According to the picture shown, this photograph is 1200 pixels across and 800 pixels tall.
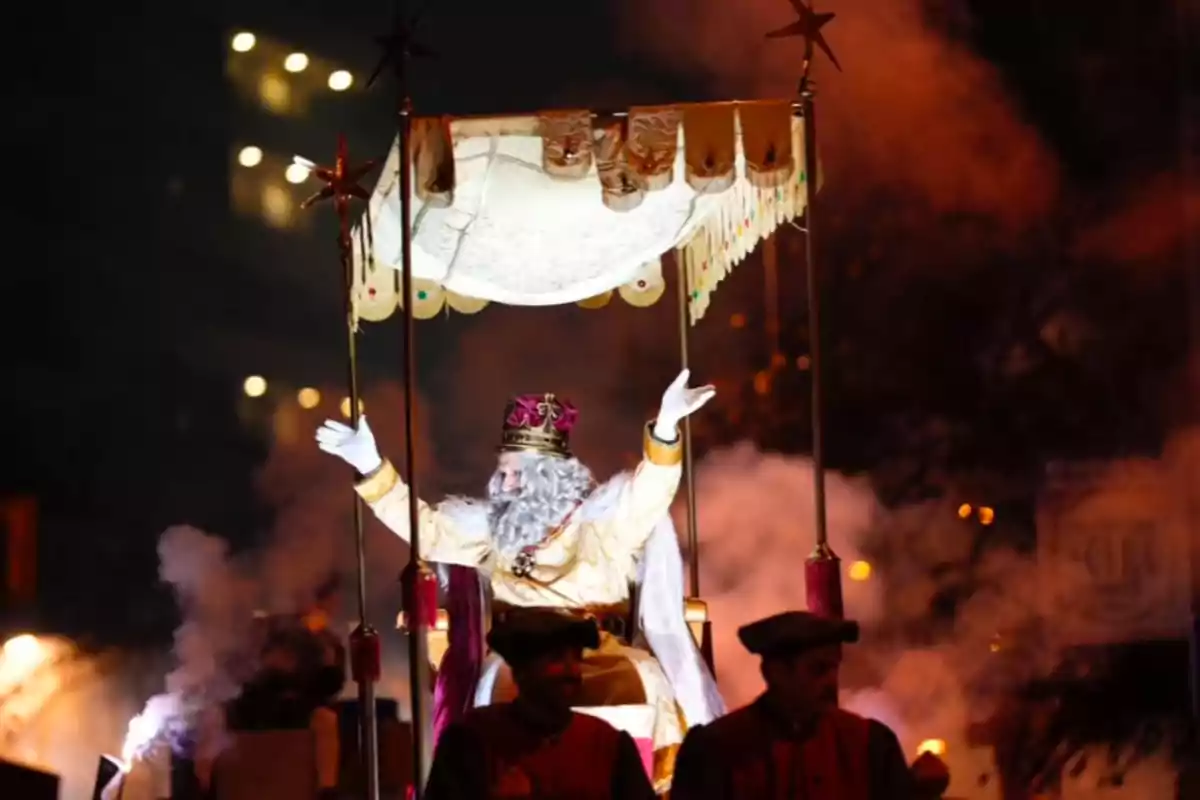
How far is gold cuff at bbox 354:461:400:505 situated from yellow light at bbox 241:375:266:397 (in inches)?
73.2

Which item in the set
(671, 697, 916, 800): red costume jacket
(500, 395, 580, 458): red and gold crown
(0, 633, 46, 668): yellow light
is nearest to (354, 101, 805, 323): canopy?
(500, 395, 580, 458): red and gold crown

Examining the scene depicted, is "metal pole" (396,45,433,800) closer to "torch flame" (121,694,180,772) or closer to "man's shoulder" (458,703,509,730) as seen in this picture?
"man's shoulder" (458,703,509,730)

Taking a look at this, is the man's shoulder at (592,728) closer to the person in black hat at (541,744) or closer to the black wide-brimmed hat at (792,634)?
the person in black hat at (541,744)

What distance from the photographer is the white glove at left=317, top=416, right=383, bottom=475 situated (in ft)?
16.3

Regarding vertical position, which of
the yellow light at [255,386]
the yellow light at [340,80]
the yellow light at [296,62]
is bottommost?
the yellow light at [255,386]

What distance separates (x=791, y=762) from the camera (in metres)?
2.74

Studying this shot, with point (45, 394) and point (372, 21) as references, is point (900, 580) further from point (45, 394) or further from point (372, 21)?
point (45, 394)

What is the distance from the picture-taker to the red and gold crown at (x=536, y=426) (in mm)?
5066

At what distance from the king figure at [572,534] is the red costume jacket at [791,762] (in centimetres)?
196

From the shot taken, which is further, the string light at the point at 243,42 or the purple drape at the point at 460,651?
the string light at the point at 243,42

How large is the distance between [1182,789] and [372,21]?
4587 mm

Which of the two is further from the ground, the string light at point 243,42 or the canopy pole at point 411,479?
the string light at point 243,42

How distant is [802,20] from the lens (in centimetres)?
468

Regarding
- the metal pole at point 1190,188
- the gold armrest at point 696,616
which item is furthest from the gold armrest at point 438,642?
the metal pole at point 1190,188
